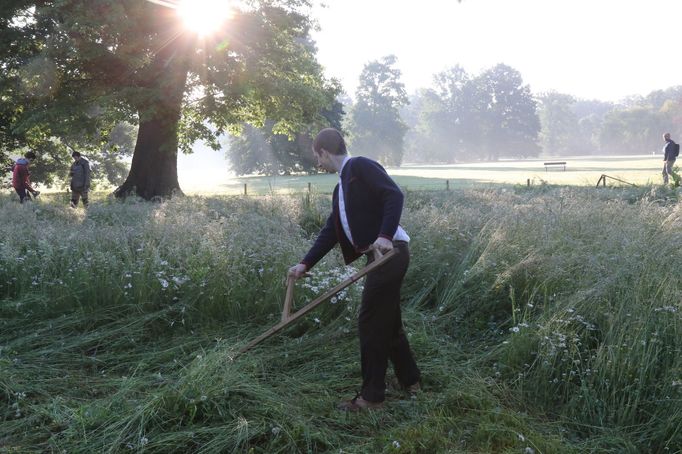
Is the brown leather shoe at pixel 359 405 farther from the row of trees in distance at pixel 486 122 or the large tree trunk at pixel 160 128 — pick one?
the row of trees in distance at pixel 486 122

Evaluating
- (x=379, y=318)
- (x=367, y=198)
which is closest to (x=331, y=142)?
(x=367, y=198)

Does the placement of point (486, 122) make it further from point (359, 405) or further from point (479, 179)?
point (359, 405)

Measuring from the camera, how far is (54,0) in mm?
17250

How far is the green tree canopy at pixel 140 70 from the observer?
53.2 feet

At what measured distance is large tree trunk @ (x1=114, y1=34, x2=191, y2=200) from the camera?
17.1 meters

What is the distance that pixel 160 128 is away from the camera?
2028cm

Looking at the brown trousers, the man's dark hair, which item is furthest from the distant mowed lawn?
the brown trousers

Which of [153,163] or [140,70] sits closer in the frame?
[140,70]

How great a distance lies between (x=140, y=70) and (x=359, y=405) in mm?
16457

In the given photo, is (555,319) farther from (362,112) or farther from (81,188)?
(362,112)

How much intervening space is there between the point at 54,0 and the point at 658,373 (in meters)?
18.4

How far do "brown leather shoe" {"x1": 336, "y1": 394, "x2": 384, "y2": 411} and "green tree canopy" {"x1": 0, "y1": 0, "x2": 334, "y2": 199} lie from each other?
1454 centimetres

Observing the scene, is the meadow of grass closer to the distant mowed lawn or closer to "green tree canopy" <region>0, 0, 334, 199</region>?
the distant mowed lawn

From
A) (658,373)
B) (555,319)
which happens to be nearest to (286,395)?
(555,319)
